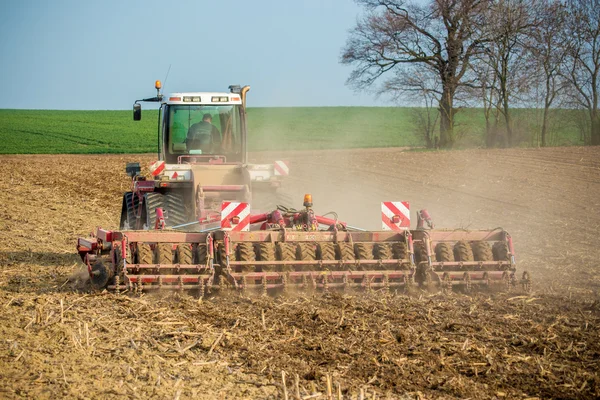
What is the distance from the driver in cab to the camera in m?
11.7

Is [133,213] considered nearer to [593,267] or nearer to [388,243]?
[388,243]

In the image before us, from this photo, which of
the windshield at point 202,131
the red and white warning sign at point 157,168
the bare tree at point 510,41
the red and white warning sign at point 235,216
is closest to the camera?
the red and white warning sign at point 235,216

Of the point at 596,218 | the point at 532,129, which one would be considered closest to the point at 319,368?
the point at 596,218

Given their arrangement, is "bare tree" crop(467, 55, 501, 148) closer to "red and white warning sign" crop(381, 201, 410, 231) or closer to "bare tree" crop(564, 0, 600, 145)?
"bare tree" crop(564, 0, 600, 145)

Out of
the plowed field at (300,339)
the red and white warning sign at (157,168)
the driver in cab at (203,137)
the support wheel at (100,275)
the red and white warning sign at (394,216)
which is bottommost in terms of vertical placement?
the plowed field at (300,339)

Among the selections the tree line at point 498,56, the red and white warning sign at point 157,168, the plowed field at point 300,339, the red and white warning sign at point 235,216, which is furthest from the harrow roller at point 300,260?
the tree line at point 498,56

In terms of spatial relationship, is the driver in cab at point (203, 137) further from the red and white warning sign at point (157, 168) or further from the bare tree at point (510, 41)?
the bare tree at point (510, 41)

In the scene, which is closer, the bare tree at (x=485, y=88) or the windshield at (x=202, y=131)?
the windshield at (x=202, y=131)

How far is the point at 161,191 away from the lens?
11219 mm

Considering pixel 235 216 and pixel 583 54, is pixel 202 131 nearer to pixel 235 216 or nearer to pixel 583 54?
pixel 235 216

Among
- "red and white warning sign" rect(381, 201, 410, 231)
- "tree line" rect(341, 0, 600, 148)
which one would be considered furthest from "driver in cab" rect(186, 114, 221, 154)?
"tree line" rect(341, 0, 600, 148)

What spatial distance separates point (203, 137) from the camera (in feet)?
38.3

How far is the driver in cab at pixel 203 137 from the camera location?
38.3 feet

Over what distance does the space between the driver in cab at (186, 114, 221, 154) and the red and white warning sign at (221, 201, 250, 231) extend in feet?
9.40
